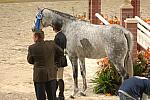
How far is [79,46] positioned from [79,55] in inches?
8.8

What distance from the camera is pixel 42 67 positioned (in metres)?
9.73

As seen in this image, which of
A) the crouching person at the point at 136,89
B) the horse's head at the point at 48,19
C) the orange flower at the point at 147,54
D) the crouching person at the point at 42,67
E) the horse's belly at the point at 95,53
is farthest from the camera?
the orange flower at the point at 147,54

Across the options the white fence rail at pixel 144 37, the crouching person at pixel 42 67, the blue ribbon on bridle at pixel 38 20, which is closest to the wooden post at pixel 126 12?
the white fence rail at pixel 144 37

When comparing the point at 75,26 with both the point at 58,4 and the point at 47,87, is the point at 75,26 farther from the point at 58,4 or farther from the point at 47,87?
the point at 58,4

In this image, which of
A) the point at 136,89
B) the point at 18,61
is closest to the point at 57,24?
the point at 18,61

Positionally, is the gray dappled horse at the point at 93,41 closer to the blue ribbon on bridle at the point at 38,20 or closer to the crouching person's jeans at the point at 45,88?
the blue ribbon on bridle at the point at 38,20

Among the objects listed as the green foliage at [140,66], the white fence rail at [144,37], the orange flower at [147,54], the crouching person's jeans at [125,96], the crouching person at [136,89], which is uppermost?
the crouching person at [136,89]

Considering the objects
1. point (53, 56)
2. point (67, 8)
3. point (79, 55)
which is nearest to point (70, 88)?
point (79, 55)

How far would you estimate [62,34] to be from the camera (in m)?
11.7

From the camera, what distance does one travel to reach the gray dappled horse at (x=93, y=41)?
38.1 feet

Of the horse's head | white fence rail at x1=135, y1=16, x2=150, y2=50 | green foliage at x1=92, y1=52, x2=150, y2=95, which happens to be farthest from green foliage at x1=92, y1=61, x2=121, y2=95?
white fence rail at x1=135, y1=16, x2=150, y2=50

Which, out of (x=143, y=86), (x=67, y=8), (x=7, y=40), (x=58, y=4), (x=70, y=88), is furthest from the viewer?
(x=58, y=4)

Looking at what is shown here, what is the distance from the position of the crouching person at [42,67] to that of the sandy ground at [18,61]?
220 centimetres

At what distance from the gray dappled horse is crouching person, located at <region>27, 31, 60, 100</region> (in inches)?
88.6
